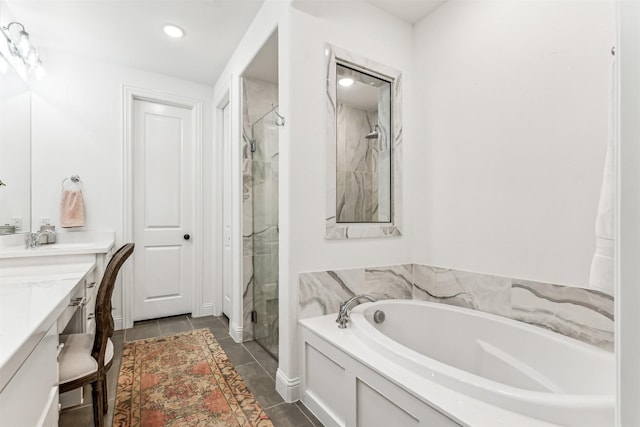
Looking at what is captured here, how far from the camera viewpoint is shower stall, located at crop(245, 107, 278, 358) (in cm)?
236

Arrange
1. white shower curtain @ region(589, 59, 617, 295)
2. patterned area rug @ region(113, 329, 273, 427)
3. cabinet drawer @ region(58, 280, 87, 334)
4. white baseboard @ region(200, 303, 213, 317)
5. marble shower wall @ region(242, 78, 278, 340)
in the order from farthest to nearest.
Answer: white baseboard @ region(200, 303, 213, 317), marble shower wall @ region(242, 78, 278, 340), patterned area rug @ region(113, 329, 273, 427), cabinet drawer @ region(58, 280, 87, 334), white shower curtain @ region(589, 59, 617, 295)

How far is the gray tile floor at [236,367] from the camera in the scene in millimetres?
1623

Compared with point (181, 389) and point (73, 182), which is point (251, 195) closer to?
point (181, 389)

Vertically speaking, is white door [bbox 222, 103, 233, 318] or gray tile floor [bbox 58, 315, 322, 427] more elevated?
Result: white door [bbox 222, 103, 233, 318]

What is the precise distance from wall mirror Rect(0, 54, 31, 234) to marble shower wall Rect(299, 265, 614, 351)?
225 cm

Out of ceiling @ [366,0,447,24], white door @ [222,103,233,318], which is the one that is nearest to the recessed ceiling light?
white door @ [222,103,233,318]

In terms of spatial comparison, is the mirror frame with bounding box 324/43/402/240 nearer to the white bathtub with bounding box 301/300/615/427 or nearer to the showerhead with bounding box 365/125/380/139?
the showerhead with bounding box 365/125/380/139

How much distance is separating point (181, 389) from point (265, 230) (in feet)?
4.01

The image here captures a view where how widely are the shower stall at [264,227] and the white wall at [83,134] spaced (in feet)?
4.45

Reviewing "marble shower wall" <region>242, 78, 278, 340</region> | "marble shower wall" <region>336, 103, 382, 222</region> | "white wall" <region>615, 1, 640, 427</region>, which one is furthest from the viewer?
"marble shower wall" <region>242, 78, 278, 340</region>

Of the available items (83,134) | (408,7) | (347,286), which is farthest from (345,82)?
(83,134)

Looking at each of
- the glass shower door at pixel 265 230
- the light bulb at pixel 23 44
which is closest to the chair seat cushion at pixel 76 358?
the glass shower door at pixel 265 230

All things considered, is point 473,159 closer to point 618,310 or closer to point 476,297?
point 476,297

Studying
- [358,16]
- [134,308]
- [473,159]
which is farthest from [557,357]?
[134,308]
